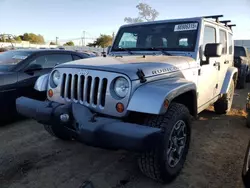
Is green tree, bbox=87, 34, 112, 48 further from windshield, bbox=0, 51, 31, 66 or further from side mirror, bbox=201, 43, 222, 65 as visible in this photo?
side mirror, bbox=201, 43, 222, 65

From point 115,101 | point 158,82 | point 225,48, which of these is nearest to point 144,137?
point 115,101

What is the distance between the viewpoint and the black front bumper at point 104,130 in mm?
2086

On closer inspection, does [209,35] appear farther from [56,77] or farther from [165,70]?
[56,77]

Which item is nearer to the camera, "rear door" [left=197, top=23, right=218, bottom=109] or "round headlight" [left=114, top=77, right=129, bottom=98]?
"round headlight" [left=114, top=77, right=129, bottom=98]

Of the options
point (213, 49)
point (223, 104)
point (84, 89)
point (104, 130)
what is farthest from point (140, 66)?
point (223, 104)

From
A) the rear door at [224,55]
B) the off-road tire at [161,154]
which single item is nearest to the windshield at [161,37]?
the rear door at [224,55]

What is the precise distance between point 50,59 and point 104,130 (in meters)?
3.77

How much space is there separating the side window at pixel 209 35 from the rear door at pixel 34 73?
2.95 m

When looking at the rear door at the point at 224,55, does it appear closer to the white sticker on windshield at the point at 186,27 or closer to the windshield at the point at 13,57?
the white sticker on windshield at the point at 186,27

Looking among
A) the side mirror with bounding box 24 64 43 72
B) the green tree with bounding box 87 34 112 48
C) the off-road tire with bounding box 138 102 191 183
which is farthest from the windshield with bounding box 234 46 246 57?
the green tree with bounding box 87 34 112 48

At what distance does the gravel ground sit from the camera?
2773 mm

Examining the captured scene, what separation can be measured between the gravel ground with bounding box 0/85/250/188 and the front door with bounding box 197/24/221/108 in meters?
0.70

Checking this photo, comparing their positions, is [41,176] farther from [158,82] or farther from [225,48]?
[225,48]

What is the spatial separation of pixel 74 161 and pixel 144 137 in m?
1.57
